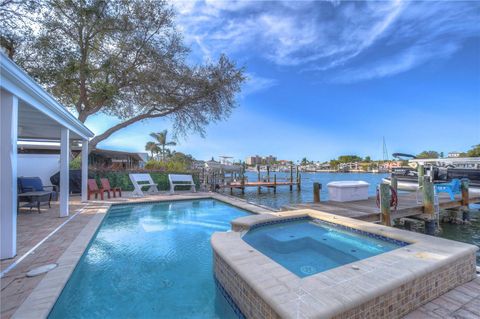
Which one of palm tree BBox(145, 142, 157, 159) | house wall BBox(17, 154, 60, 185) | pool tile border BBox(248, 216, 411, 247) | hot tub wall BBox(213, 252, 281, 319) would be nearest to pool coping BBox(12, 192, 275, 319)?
hot tub wall BBox(213, 252, 281, 319)

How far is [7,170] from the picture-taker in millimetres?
3518

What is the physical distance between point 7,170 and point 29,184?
569 cm

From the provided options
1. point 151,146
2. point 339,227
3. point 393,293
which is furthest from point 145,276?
point 151,146

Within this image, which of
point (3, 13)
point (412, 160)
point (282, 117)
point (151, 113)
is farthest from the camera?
point (282, 117)

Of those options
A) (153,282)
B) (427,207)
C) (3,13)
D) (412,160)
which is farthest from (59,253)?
(412,160)

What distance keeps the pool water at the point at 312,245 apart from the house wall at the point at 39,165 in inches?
448

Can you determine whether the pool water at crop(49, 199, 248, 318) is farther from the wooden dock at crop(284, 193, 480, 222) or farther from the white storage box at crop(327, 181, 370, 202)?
the white storage box at crop(327, 181, 370, 202)

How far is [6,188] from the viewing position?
350 centimetres

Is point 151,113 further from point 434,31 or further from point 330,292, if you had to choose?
point 434,31

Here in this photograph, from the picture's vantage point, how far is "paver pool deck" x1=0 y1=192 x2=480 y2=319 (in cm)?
237

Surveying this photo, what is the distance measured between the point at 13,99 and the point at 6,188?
138 cm

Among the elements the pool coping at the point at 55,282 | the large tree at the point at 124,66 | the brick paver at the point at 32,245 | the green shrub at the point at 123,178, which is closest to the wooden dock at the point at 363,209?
the pool coping at the point at 55,282

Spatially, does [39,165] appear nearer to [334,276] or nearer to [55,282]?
[55,282]

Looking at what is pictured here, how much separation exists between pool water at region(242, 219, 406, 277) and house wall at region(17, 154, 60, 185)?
11383 millimetres
